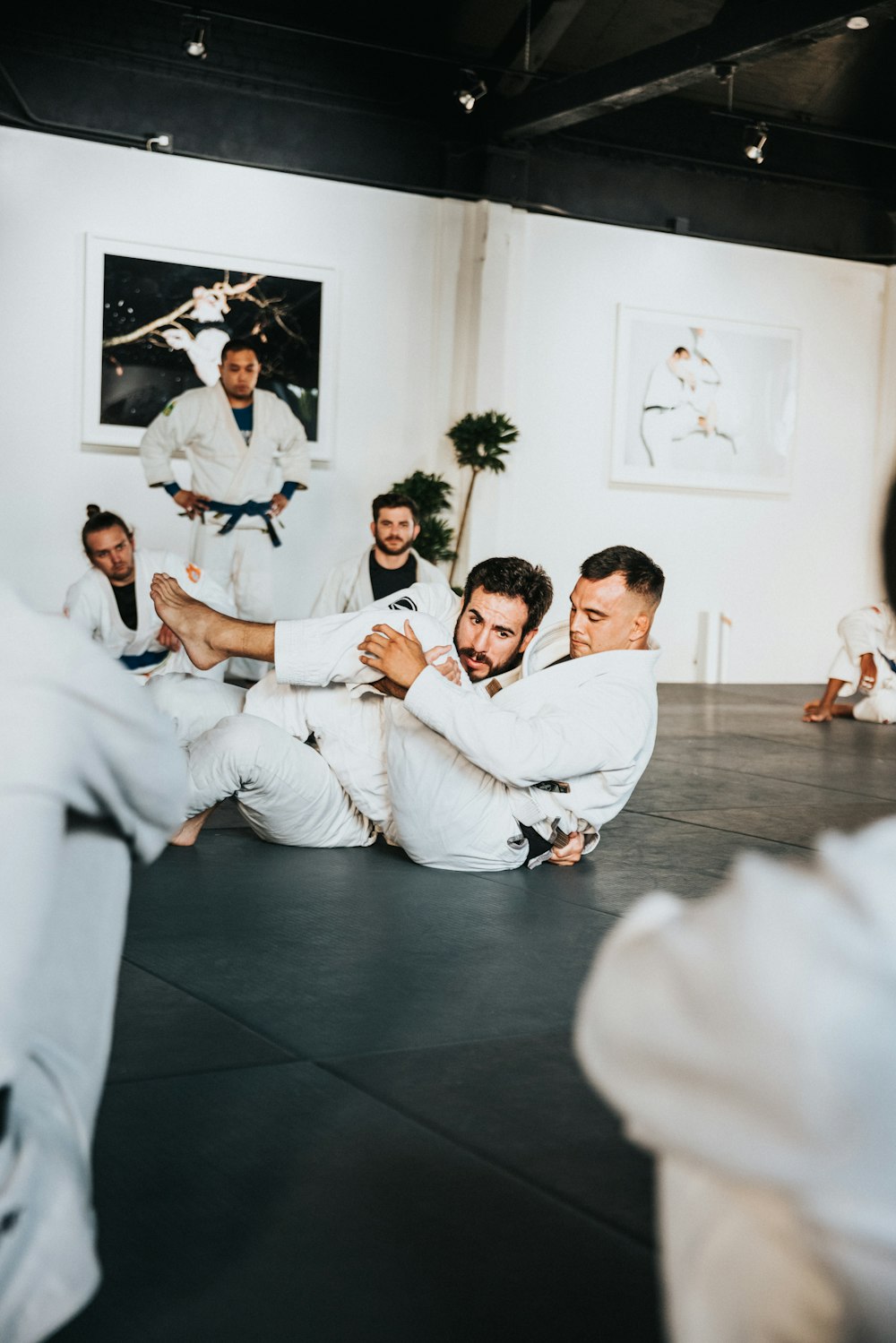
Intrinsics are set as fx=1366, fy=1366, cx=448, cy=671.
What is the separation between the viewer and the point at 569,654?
3785 millimetres

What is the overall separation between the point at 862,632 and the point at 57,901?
7.41m

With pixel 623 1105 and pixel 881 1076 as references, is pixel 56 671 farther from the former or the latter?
pixel 881 1076

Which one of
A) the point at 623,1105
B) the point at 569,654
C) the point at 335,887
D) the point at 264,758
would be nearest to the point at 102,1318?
the point at 623,1105

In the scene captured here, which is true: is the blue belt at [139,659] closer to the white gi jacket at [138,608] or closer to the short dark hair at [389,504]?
the white gi jacket at [138,608]

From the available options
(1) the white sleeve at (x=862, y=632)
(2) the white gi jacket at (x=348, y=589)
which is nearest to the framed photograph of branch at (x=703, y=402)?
(1) the white sleeve at (x=862, y=632)

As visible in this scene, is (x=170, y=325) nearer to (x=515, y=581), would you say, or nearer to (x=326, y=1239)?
(x=515, y=581)

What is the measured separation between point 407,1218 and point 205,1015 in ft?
2.60

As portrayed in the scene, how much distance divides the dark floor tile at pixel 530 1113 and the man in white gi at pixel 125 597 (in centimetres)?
340

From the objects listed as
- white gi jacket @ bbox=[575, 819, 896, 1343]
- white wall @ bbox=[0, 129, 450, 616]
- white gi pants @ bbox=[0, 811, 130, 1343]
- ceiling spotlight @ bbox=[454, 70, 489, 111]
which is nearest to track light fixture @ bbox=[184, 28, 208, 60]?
white wall @ bbox=[0, 129, 450, 616]

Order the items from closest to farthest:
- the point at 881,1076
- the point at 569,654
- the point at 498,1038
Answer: the point at 881,1076 < the point at 498,1038 < the point at 569,654

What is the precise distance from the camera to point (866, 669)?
8219mm

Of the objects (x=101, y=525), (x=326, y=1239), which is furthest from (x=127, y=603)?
(x=326, y=1239)

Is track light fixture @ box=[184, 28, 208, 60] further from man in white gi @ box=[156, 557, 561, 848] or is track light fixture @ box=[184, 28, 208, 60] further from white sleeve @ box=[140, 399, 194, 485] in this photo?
man in white gi @ box=[156, 557, 561, 848]

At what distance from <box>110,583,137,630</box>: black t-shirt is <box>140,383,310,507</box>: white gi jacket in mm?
2272
